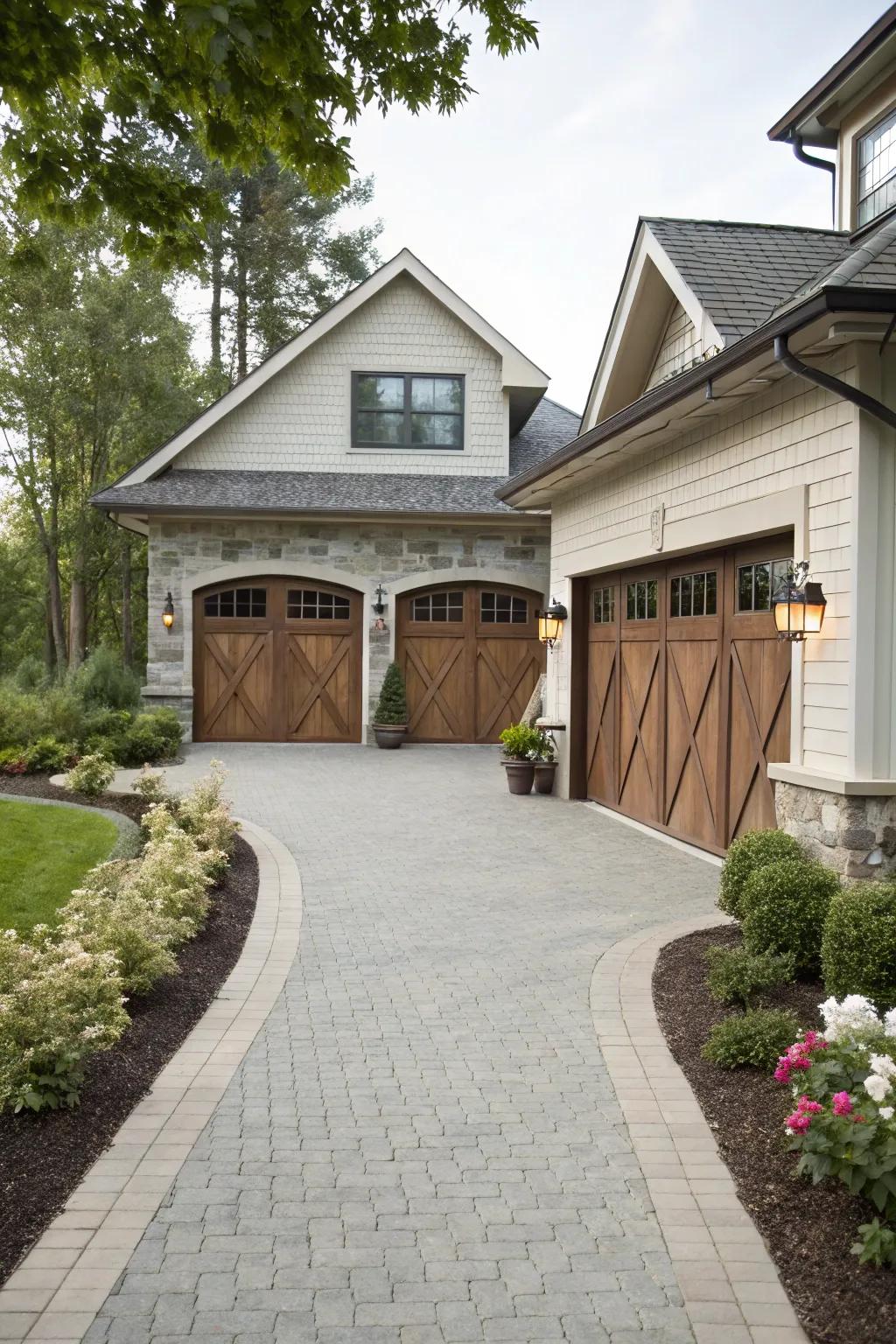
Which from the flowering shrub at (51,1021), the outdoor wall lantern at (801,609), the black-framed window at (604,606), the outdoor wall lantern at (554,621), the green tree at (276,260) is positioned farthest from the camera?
the green tree at (276,260)

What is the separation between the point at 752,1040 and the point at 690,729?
559 cm

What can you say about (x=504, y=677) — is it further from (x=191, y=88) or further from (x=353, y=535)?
(x=191, y=88)

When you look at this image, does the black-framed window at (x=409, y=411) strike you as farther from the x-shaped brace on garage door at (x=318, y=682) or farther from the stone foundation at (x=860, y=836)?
the stone foundation at (x=860, y=836)

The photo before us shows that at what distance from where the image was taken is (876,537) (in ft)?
22.8

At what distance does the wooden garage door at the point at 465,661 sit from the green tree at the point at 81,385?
865 centimetres

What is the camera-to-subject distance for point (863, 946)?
5461 mm

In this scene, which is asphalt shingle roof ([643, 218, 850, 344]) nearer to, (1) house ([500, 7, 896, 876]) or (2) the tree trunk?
(1) house ([500, 7, 896, 876])

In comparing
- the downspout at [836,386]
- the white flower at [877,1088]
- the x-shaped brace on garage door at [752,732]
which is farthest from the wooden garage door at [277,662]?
the white flower at [877,1088]

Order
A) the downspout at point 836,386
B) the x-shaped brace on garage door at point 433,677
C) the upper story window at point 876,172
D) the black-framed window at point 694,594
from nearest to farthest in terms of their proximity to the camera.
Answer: the downspout at point 836,386, the black-framed window at point 694,594, the upper story window at point 876,172, the x-shaped brace on garage door at point 433,677

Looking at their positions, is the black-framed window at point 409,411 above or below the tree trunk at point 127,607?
above

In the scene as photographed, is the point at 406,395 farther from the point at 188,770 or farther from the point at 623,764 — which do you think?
the point at 623,764

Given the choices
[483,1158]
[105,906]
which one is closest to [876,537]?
[483,1158]

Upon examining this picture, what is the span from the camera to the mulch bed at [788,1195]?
3262 millimetres

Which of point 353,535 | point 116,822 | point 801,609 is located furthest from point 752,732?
point 353,535
